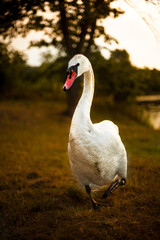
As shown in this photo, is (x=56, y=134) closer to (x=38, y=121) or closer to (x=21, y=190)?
(x=38, y=121)

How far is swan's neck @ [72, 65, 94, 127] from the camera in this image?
3.08m

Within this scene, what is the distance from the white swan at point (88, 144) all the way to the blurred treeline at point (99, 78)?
220 inches

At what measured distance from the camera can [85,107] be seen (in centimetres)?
324

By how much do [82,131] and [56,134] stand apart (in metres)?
7.67

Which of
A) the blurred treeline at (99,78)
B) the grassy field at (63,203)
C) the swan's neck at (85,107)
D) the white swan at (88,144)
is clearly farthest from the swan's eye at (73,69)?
the blurred treeline at (99,78)

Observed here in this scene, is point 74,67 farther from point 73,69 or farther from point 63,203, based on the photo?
point 63,203

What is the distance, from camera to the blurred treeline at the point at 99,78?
42.9 ft

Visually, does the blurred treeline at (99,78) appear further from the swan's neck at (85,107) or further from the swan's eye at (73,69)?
the swan's eye at (73,69)

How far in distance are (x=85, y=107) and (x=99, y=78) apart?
1661cm

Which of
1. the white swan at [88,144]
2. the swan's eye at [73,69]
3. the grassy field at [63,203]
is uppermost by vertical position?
the swan's eye at [73,69]

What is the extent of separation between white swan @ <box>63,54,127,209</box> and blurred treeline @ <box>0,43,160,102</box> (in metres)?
5.59

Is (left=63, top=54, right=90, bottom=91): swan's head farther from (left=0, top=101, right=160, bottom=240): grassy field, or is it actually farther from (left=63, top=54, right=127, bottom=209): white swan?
(left=0, top=101, right=160, bottom=240): grassy field

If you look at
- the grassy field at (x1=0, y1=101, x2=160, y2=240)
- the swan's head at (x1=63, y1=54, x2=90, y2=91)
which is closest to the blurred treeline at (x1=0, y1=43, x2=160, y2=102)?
the grassy field at (x1=0, y1=101, x2=160, y2=240)

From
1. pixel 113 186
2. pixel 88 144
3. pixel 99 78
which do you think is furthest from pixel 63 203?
pixel 99 78
